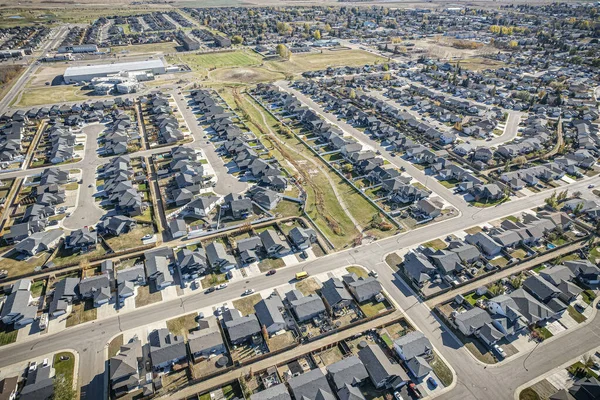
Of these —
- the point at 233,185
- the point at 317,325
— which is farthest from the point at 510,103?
the point at 317,325

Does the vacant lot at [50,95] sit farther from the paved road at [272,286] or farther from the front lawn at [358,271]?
the front lawn at [358,271]

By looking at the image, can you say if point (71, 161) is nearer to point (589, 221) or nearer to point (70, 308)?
point (70, 308)

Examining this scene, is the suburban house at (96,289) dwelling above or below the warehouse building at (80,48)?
below

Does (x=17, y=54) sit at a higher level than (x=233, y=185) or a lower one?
higher

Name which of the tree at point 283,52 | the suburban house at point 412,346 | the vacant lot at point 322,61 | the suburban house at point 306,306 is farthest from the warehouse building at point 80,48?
the suburban house at point 412,346

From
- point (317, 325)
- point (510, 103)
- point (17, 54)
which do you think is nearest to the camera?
point (317, 325)

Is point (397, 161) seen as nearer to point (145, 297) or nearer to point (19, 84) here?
point (145, 297)

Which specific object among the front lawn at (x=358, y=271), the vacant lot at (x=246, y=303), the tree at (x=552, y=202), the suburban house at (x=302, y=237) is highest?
the tree at (x=552, y=202)
